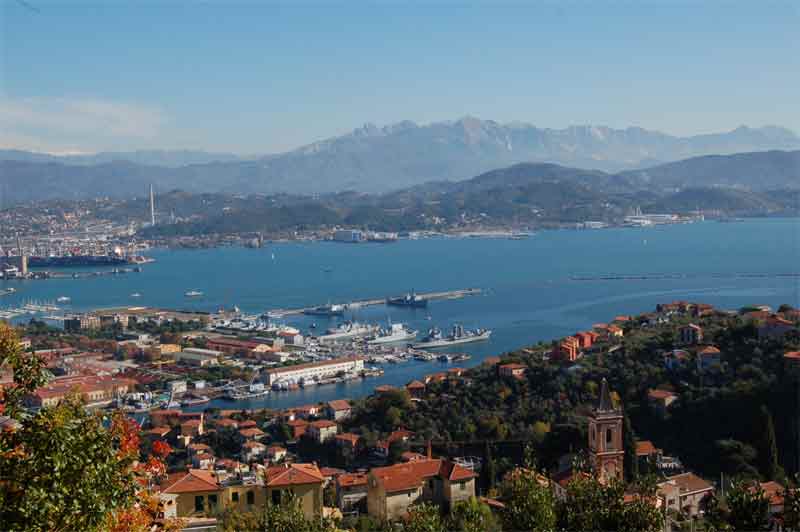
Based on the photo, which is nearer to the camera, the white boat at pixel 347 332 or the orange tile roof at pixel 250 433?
the orange tile roof at pixel 250 433

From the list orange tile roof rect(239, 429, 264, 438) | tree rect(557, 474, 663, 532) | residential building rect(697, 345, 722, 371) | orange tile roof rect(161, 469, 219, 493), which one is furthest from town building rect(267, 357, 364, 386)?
A: tree rect(557, 474, 663, 532)

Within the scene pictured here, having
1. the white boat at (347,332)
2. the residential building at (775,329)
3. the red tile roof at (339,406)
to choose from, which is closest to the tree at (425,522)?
the residential building at (775,329)

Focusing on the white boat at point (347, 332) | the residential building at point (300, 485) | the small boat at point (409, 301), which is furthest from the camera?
the small boat at point (409, 301)

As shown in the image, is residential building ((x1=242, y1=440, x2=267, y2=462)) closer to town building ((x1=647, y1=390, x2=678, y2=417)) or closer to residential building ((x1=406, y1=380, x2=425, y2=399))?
residential building ((x1=406, y1=380, x2=425, y2=399))

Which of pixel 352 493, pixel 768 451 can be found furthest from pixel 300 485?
pixel 768 451

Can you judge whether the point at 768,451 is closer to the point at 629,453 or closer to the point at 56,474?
the point at 629,453

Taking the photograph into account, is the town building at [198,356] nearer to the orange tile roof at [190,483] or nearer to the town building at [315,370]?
the town building at [315,370]
